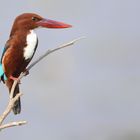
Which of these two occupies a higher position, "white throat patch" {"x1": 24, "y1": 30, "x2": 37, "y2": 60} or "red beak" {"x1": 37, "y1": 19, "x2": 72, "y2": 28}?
"red beak" {"x1": 37, "y1": 19, "x2": 72, "y2": 28}

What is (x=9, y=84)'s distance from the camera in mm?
3215

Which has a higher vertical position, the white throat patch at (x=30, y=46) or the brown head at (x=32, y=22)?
the brown head at (x=32, y=22)

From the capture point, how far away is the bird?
3.14m

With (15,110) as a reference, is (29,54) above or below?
above

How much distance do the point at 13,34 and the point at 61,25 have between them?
219 mm

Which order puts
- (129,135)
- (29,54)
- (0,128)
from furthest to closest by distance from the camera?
(129,135) < (29,54) < (0,128)

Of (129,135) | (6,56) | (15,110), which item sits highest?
(6,56)

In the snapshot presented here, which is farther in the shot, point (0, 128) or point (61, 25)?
point (61, 25)

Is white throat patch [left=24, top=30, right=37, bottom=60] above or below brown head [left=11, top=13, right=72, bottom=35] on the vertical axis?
below

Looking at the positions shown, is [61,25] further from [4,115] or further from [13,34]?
[4,115]

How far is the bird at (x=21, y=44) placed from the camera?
124 inches

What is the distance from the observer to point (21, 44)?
3174 mm

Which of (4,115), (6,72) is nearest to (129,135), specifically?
(6,72)

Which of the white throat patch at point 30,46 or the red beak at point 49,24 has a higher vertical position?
the red beak at point 49,24
